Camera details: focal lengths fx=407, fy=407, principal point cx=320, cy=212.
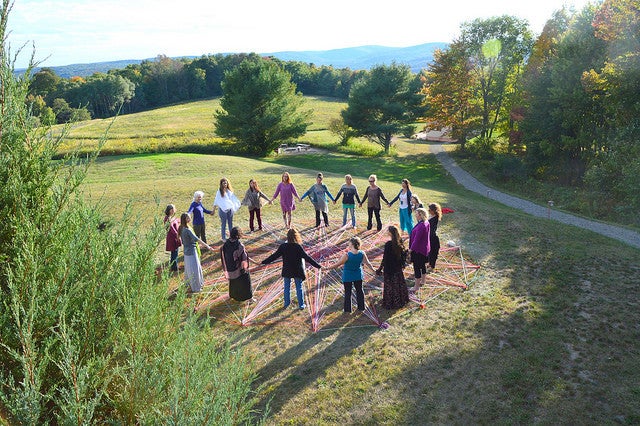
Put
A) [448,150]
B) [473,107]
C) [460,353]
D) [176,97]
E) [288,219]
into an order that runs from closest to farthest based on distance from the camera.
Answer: [460,353] → [288,219] → [473,107] → [448,150] → [176,97]

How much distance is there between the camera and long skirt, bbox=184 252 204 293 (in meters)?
10.8

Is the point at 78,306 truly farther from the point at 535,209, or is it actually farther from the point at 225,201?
the point at 535,209

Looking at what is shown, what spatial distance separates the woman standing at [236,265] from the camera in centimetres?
954

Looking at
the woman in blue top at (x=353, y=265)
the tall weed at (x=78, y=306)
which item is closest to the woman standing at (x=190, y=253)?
the woman in blue top at (x=353, y=265)

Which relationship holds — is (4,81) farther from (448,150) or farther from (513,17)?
(448,150)

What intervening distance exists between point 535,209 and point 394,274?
1826 centimetres

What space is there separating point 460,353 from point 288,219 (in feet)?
28.7

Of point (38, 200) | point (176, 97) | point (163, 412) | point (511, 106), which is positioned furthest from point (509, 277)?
point (176, 97)

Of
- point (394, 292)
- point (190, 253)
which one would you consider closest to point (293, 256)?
point (394, 292)

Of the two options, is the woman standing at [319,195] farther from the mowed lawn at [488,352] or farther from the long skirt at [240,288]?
the long skirt at [240,288]

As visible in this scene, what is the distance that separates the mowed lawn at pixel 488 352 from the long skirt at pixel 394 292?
0.35m

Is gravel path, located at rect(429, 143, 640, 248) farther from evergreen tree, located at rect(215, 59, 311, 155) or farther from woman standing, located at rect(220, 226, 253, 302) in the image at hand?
evergreen tree, located at rect(215, 59, 311, 155)

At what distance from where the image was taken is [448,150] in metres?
51.0

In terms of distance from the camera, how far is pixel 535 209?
2434 centimetres
